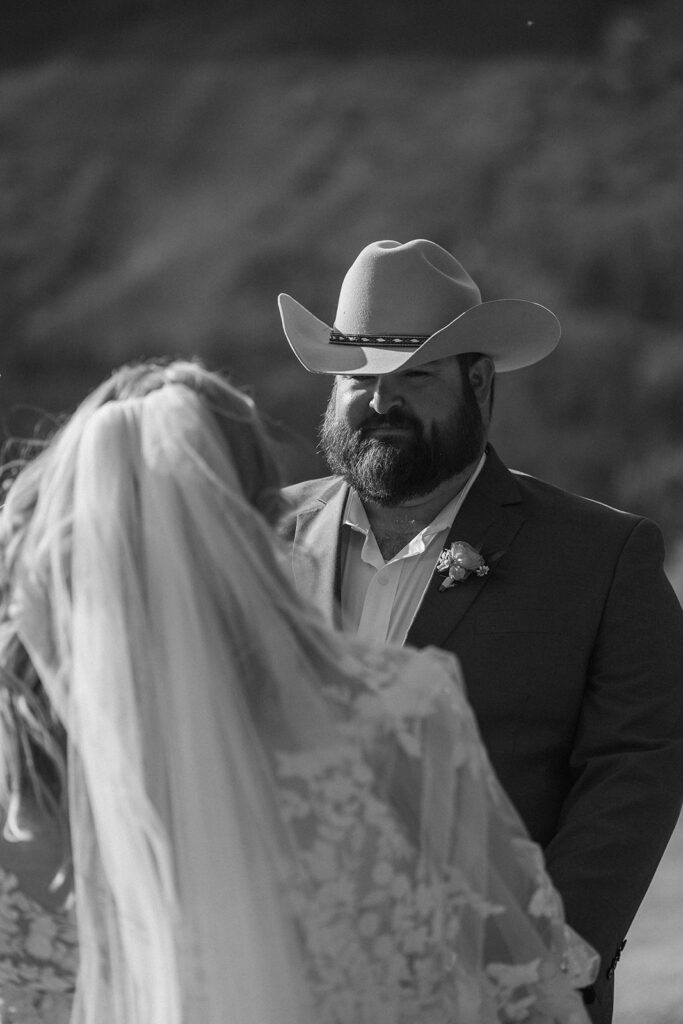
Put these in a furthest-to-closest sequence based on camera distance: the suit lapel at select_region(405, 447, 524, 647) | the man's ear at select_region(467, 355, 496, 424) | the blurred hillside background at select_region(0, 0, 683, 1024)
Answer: the blurred hillside background at select_region(0, 0, 683, 1024) → the man's ear at select_region(467, 355, 496, 424) → the suit lapel at select_region(405, 447, 524, 647)

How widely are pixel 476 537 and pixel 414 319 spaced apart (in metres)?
0.47

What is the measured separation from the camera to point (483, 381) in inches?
120

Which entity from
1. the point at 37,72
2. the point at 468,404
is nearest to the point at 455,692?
the point at 468,404

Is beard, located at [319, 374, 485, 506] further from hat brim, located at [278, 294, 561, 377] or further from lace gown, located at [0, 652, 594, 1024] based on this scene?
lace gown, located at [0, 652, 594, 1024]

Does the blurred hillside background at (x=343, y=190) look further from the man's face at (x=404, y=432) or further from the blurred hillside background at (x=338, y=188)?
the man's face at (x=404, y=432)

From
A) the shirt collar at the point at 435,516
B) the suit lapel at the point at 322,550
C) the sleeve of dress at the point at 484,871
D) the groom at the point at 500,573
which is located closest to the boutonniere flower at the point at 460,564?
the groom at the point at 500,573

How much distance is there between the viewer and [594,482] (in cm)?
454

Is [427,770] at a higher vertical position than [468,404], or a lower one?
lower

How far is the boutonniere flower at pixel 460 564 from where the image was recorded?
9.04ft

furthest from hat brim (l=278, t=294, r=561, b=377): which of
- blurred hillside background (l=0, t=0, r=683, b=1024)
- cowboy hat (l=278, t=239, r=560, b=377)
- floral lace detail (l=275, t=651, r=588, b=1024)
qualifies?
blurred hillside background (l=0, t=0, r=683, b=1024)

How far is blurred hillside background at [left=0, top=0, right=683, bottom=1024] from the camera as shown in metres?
4.51

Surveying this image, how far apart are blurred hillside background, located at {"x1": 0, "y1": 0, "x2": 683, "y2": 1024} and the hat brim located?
4.36 ft

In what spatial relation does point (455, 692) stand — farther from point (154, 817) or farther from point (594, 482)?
point (594, 482)

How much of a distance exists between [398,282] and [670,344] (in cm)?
180
